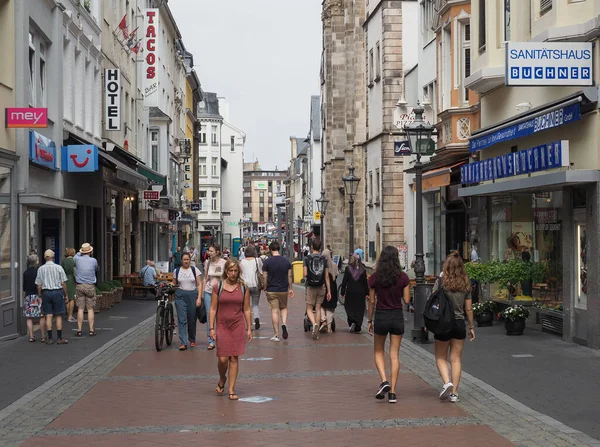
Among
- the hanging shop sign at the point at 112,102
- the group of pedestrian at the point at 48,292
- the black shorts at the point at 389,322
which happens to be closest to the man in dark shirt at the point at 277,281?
the group of pedestrian at the point at 48,292

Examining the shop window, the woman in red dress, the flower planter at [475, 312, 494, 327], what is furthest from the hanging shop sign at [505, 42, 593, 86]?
the woman in red dress

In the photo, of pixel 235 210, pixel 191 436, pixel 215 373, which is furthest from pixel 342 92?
pixel 235 210

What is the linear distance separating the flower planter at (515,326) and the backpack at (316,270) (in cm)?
349

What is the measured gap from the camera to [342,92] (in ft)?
206

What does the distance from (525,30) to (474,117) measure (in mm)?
6099

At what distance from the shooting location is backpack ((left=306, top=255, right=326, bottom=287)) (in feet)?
63.1

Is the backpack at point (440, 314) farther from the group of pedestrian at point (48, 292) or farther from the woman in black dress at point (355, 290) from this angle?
the group of pedestrian at point (48, 292)

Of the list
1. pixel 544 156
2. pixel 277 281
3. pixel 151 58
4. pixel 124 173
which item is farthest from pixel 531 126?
pixel 151 58

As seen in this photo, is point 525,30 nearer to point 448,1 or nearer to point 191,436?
point 448,1

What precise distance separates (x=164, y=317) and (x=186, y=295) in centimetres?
58

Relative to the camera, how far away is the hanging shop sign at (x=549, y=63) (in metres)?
16.0

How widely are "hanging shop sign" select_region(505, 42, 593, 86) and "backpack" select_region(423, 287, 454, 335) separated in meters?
6.02

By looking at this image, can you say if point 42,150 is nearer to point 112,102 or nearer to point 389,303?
point 112,102

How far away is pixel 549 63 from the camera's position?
16.1 metres
